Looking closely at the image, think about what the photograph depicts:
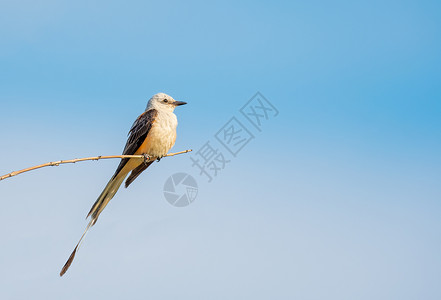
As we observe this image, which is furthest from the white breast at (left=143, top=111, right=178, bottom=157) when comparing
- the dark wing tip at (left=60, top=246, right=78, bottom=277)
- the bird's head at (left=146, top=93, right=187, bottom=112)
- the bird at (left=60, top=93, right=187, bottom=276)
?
the dark wing tip at (left=60, top=246, right=78, bottom=277)

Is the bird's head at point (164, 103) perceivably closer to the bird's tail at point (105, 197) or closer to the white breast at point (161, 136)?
the white breast at point (161, 136)

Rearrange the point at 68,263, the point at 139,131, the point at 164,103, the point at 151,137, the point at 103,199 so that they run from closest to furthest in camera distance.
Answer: the point at 68,263, the point at 103,199, the point at 151,137, the point at 139,131, the point at 164,103

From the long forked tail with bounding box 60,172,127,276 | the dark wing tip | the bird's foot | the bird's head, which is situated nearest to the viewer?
the dark wing tip

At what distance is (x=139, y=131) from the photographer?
292 inches

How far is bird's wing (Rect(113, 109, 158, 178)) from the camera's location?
736 centimetres

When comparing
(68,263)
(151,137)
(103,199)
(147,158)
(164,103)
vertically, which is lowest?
(68,263)

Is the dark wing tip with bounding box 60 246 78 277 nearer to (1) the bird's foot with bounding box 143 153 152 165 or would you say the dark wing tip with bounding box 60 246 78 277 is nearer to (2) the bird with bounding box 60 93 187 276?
(2) the bird with bounding box 60 93 187 276

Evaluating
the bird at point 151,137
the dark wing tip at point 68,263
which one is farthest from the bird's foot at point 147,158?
the dark wing tip at point 68,263

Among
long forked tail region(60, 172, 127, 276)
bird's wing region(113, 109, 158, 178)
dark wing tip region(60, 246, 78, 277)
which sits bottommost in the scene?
dark wing tip region(60, 246, 78, 277)

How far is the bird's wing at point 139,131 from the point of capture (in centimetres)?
736

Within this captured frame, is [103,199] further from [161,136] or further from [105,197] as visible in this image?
[161,136]

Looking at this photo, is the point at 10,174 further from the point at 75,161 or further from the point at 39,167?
the point at 75,161

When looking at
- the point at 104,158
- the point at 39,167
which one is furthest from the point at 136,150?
the point at 39,167

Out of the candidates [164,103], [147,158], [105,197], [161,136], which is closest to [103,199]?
[105,197]
